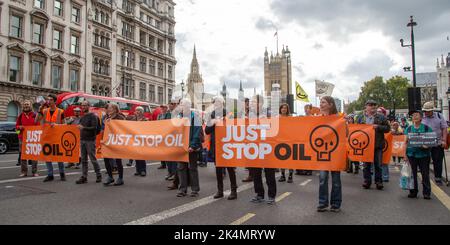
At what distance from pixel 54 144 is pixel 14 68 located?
3106cm

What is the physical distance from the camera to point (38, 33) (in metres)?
35.4

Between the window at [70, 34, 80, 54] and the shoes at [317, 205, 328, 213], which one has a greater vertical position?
the window at [70, 34, 80, 54]

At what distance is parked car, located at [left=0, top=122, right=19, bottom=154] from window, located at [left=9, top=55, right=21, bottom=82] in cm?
1900

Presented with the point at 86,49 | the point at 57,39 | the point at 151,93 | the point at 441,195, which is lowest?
the point at 441,195

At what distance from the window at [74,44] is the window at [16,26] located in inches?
266

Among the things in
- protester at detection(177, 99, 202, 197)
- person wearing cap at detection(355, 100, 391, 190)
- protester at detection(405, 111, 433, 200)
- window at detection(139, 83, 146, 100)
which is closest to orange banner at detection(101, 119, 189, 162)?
protester at detection(177, 99, 202, 197)

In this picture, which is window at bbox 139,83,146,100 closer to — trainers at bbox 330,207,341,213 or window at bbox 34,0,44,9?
window at bbox 34,0,44,9

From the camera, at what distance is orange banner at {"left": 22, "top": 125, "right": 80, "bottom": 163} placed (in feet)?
26.2

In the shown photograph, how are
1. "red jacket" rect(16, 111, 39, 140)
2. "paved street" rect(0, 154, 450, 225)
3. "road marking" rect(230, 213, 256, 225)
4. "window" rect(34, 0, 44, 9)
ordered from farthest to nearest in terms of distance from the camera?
1. "window" rect(34, 0, 44, 9)
2. "red jacket" rect(16, 111, 39, 140)
3. "paved street" rect(0, 154, 450, 225)
4. "road marking" rect(230, 213, 256, 225)

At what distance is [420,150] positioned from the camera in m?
6.49

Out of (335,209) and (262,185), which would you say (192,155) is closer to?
(262,185)

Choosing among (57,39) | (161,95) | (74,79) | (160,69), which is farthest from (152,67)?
(57,39)
